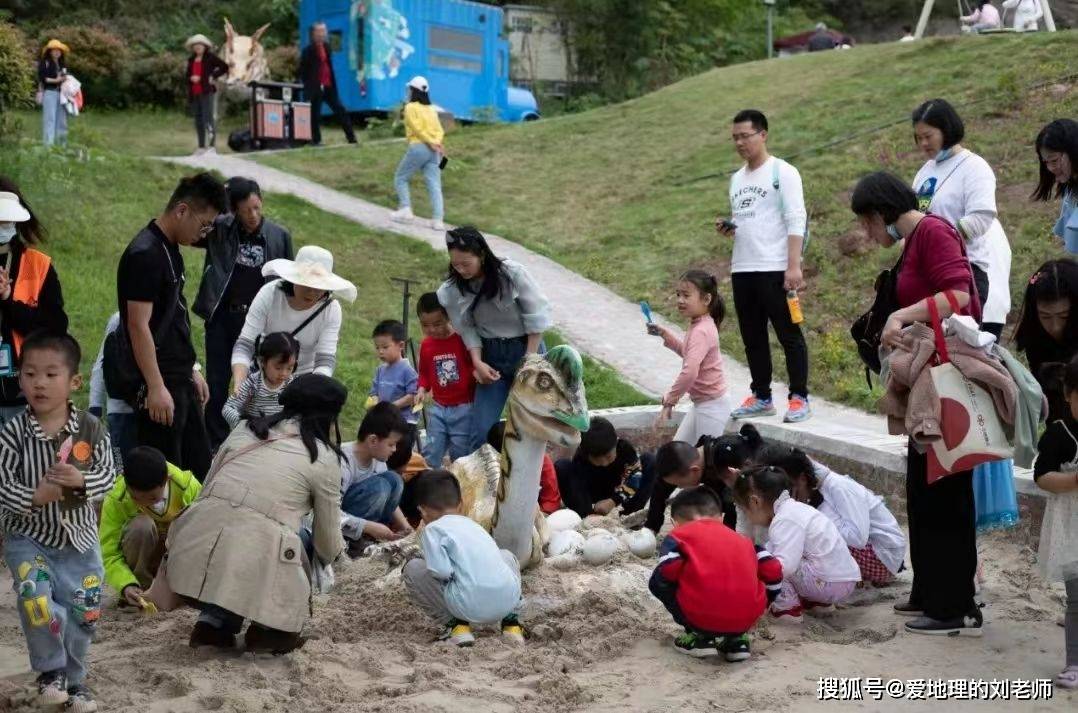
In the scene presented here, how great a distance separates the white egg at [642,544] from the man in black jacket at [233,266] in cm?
250

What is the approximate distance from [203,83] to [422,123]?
15.2ft

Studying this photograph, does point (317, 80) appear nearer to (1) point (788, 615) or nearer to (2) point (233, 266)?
(2) point (233, 266)

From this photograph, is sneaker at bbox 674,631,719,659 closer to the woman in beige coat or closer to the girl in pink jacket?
the woman in beige coat

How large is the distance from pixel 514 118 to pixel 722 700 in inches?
853

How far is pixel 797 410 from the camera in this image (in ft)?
28.5

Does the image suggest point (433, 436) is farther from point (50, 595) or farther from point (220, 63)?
point (220, 63)

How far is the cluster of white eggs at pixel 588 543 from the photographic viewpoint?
6.53 meters

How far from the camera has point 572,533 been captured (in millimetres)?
6699

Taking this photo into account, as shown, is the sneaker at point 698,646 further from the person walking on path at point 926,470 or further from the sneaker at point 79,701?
the sneaker at point 79,701

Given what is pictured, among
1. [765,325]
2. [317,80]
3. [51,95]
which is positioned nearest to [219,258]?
[765,325]

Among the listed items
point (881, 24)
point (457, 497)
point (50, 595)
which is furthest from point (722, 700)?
point (881, 24)

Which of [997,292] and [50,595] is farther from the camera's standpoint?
[997,292]

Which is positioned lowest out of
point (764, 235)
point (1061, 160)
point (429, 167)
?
point (764, 235)

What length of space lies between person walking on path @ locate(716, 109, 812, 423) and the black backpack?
2.45 meters
